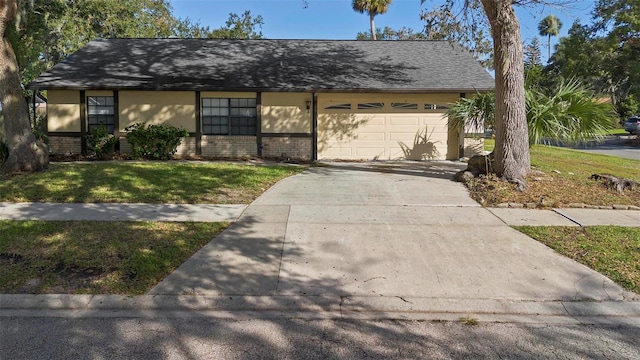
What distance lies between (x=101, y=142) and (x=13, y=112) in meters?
4.55

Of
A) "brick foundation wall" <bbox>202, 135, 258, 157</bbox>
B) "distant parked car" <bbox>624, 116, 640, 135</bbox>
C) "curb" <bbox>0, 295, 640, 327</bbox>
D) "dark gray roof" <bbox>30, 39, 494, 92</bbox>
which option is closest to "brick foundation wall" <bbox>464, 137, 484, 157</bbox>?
"dark gray roof" <bbox>30, 39, 494, 92</bbox>

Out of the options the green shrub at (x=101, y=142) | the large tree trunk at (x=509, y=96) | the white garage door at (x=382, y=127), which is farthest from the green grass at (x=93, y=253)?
the white garage door at (x=382, y=127)

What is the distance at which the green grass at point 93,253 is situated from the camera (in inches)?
194

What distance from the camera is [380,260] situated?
5746 millimetres

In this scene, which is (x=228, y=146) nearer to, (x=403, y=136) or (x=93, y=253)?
(x=403, y=136)

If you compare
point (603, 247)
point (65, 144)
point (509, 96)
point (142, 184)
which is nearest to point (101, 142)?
point (65, 144)

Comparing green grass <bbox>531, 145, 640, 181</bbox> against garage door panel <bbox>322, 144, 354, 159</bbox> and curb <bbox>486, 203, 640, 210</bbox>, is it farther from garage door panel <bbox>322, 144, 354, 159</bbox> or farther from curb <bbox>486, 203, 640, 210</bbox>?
garage door panel <bbox>322, 144, 354, 159</bbox>

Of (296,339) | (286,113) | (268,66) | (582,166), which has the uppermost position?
(268,66)

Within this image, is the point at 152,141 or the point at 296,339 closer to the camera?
the point at 296,339

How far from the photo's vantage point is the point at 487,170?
10.4 m

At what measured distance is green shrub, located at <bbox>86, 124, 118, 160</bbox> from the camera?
15.1 metres

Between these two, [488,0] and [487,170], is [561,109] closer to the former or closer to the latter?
[487,170]

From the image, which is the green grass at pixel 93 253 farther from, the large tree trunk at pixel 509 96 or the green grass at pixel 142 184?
the large tree trunk at pixel 509 96

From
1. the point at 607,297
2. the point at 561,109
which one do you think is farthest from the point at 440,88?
the point at 607,297
